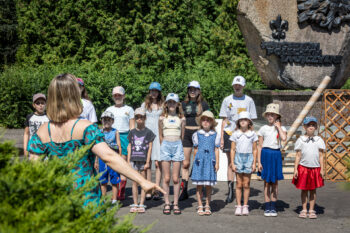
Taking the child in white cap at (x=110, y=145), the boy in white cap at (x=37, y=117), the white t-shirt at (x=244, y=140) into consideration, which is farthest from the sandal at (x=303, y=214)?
the boy in white cap at (x=37, y=117)

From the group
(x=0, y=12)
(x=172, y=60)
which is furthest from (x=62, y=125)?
(x=0, y=12)

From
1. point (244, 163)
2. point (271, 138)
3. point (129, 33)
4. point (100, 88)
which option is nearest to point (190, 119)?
point (244, 163)

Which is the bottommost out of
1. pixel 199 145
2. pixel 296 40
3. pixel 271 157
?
pixel 271 157

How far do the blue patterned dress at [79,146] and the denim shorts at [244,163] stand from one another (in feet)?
11.5

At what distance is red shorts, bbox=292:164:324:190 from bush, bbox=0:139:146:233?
4.10 metres

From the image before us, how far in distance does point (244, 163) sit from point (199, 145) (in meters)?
0.69

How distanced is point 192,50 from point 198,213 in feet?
50.9

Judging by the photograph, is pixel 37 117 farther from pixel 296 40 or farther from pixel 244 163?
pixel 296 40

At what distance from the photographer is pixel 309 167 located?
5949 millimetres

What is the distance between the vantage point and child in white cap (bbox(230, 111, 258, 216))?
6.03 meters

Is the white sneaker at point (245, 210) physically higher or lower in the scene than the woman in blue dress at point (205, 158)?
lower

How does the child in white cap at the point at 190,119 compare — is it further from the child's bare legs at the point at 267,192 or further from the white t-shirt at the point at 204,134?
the child's bare legs at the point at 267,192

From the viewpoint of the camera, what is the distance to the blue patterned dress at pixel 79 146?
2.77m

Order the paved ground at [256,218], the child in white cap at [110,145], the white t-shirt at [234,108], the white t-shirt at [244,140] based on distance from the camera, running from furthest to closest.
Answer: the white t-shirt at [234,108] < the child in white cap at [110,145] < the white t-shirt at [244,140] < the paved ground at [256,218]
